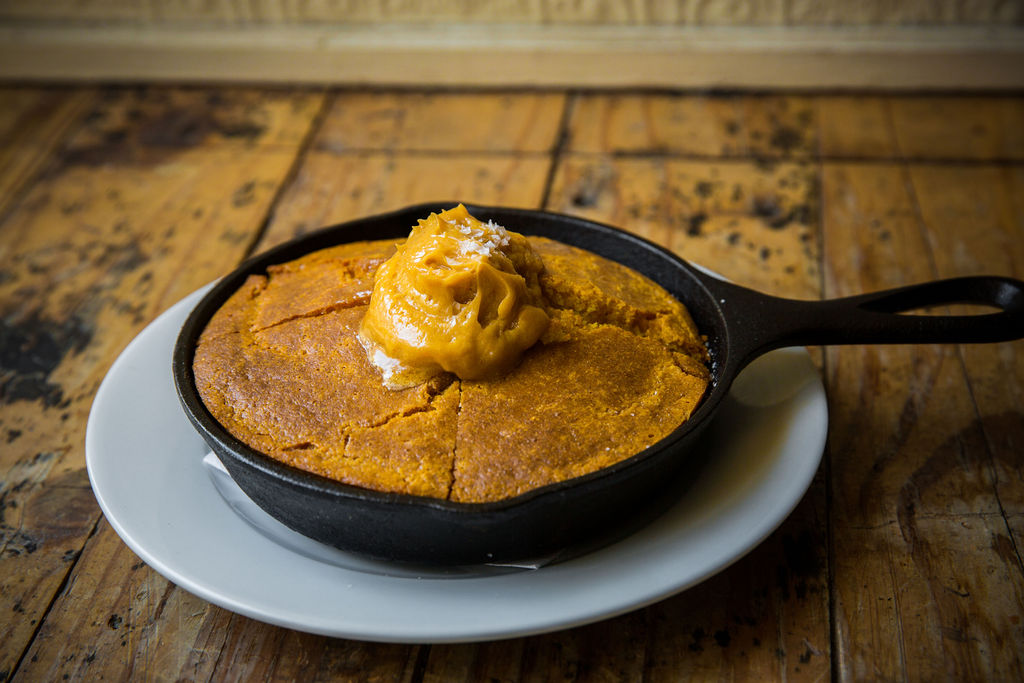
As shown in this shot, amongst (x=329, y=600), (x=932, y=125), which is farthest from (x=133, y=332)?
(x=932, y=125)

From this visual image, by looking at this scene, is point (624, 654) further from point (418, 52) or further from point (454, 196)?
point (418, 52)

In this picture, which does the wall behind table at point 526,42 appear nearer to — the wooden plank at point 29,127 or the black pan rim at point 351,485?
the wooden plank at point 29,127

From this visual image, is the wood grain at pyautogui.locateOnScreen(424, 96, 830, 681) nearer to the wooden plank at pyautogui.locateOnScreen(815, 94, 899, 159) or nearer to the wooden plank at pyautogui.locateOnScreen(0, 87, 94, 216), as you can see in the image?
the wooden plank at pyautogui.locateOnScreen(815, 94, 899, 159)

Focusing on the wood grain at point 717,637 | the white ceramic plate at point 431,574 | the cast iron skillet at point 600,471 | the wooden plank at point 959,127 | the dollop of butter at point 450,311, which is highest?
the dollop of butter at point 450,311

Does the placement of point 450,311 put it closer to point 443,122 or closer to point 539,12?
point 443,122

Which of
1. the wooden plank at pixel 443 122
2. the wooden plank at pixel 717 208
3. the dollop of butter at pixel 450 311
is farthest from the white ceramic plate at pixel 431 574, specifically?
the wooden plank at pixel 443 122

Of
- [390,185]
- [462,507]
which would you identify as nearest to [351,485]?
[462,507]
